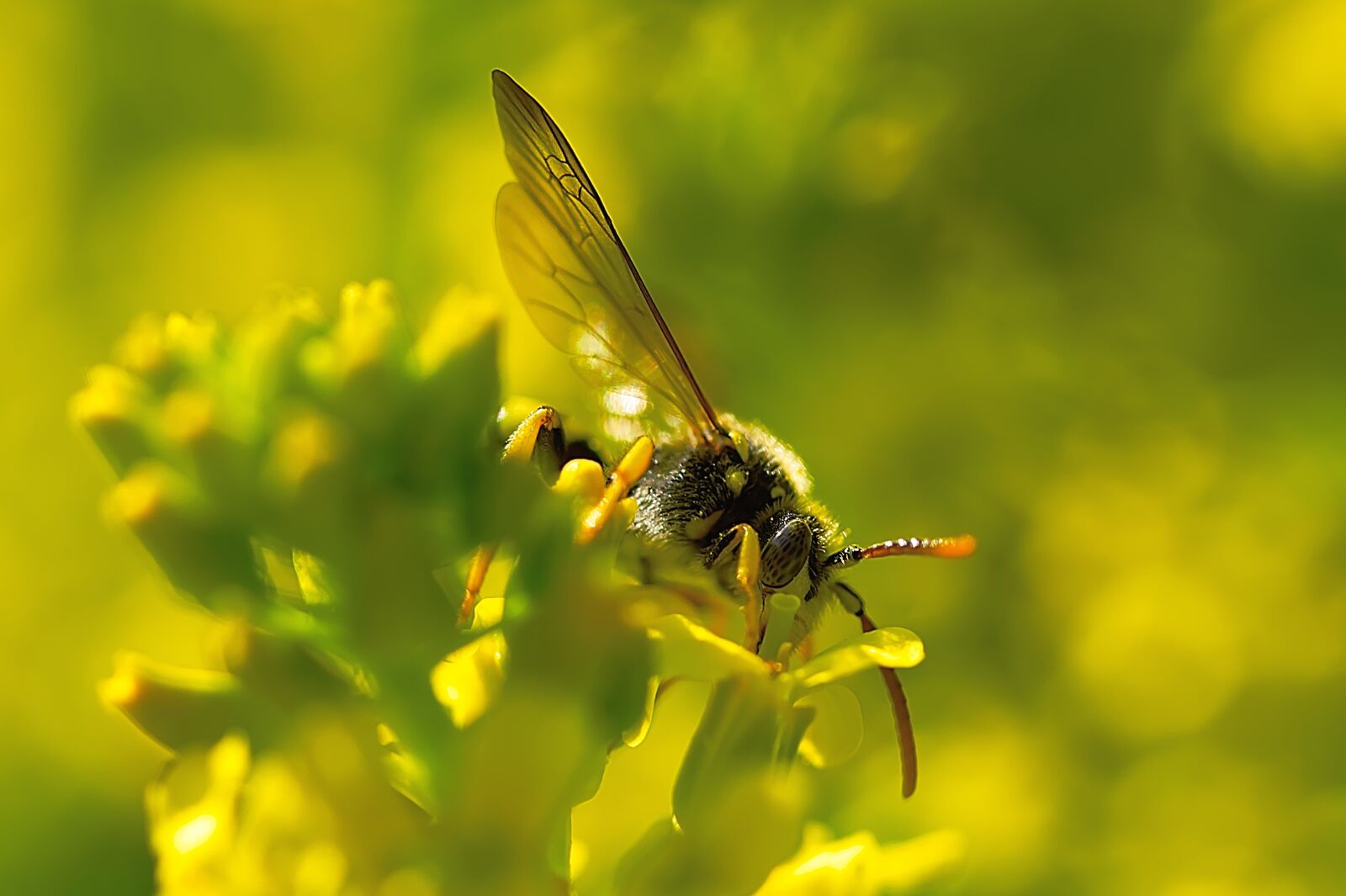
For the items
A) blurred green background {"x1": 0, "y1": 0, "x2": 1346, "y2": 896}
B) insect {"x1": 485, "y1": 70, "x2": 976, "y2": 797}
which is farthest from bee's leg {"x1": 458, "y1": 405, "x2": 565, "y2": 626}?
blurred green background {"x1": 0, "y1": 0, "x2": 1346, "y2": 896}

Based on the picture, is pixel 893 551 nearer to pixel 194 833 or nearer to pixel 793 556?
pixel 793 556

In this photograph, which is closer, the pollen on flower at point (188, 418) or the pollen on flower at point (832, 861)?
the pollen on flower at point (188, 418)

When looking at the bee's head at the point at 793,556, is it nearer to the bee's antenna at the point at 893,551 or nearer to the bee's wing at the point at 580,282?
the bee's antenna at the point at 893,551

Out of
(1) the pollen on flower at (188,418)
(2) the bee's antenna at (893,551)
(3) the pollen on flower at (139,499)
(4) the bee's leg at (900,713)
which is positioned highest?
(2) the bee's antenna at (893,551)

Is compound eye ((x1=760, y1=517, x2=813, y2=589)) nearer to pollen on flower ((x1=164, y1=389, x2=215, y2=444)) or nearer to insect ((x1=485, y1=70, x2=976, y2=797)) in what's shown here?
insect ((x1=485, y1=70, x2=976, y2=797))

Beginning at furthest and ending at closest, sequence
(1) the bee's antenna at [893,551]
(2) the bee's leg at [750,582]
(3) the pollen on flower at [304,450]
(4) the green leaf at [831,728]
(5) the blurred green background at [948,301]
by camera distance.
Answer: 1. (5) the blurred green background at [948,301]
2. (1) the bee's antenna at [893,551]
3. (2) the bee's leg at [750,582]
4. (4) the green leaf at [831,728]
5. (3) the pollen on flower at [304,450]

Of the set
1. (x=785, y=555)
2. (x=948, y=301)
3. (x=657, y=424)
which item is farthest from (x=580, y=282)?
(x=948, y=301)

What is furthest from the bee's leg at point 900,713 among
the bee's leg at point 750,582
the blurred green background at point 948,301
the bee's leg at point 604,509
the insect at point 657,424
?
the blurred green background at point 948,301

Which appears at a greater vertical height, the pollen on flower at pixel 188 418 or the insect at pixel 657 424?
the insect at pixel 657 424
